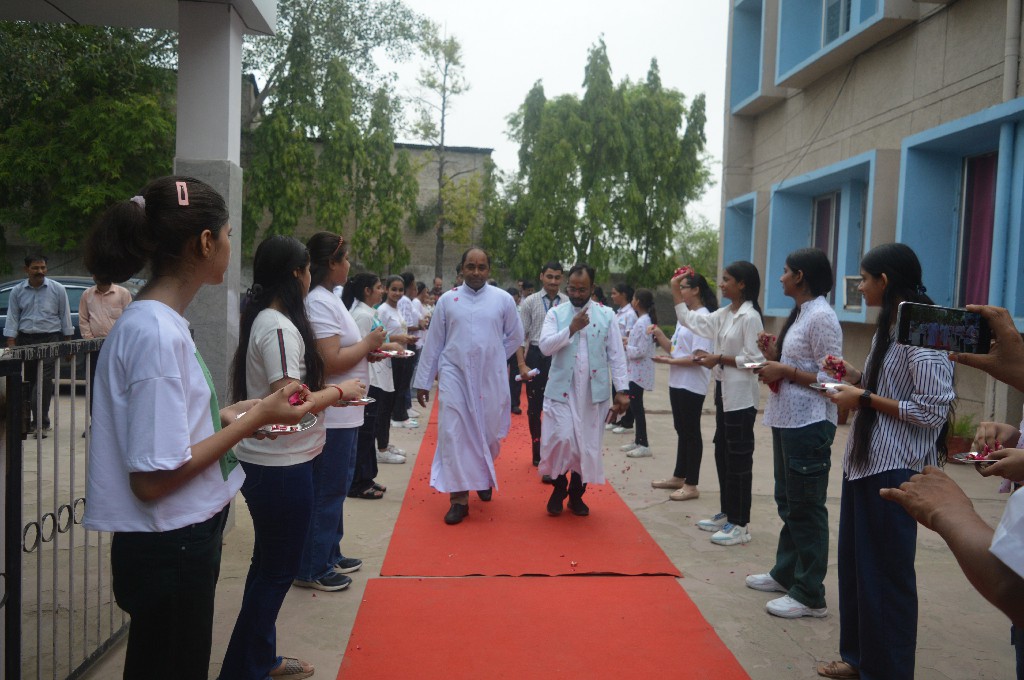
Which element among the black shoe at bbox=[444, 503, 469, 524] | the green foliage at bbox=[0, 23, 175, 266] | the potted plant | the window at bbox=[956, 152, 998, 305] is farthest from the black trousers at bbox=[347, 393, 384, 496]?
the green foliage at bbox=[0, 23, 175, 266]

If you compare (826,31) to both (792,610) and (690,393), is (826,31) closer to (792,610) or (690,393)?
(690,393)

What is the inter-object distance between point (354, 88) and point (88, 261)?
26027 millimetres

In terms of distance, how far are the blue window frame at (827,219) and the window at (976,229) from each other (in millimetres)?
1179

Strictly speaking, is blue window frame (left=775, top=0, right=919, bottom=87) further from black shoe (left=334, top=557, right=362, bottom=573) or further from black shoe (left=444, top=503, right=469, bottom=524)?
black shoe (left=334, top=557, right=362, bottom=573)

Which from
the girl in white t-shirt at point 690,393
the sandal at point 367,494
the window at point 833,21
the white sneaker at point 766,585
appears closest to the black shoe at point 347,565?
the sandal at point 367,494

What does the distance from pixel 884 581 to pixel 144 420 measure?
9.41 feet

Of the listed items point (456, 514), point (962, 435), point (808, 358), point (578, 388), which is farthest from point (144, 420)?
point (962, 435)

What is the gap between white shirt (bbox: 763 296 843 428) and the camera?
4.25 m

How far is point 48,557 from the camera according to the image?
497cm

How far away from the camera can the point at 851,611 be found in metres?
3.63

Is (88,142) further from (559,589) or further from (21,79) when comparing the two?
(559,589)

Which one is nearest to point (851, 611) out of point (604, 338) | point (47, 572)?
point (604, 338)

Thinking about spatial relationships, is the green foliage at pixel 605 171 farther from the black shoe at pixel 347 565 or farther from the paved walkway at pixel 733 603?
the black shoe at pixel 347 565

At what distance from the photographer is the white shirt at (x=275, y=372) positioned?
10.1 ft
